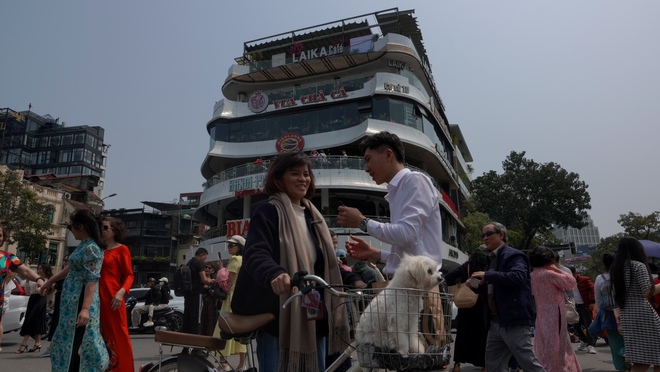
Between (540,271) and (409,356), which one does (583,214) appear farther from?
(409,356)

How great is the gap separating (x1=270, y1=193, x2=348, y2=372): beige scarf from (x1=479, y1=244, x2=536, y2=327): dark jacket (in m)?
1.84

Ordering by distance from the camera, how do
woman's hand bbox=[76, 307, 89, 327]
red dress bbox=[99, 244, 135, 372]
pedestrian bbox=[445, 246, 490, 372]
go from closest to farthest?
woman's hand bbox=[76, 307, 89, 327], red dress bbox=[99, 244, 135, 372], pedestrian bbox=[445, 246, 490, 372]

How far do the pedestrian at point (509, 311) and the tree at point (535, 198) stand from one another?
→ 33159 mm

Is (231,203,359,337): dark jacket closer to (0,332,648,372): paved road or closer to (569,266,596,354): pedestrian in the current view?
(0,332,648,372): paved road

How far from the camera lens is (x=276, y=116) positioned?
30.0m

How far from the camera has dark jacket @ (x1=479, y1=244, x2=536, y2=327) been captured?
4203mm

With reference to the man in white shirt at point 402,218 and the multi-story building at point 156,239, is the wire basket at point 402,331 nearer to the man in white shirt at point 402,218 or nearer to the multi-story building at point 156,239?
the man in white shirt at point 402,218

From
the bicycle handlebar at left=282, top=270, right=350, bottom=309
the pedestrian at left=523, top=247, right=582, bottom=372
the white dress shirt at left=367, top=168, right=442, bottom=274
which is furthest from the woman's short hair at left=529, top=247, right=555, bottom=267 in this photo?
the bicycle handlebar at left=282, top=270, right=350, bottom=309

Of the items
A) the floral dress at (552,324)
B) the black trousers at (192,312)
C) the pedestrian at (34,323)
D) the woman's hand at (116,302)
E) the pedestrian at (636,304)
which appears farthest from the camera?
the pedestrian at (34,323)

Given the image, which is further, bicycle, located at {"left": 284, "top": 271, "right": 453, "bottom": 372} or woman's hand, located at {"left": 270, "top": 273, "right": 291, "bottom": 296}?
woman's hand, located at {"left": 270, "top": 273, "right": 291, "bottom": 296}

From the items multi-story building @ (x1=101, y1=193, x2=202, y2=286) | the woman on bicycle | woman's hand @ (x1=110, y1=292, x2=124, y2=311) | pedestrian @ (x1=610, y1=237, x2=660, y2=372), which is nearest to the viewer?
the woman on bicycle

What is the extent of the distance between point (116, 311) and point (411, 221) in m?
3.16

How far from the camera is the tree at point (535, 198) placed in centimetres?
3534

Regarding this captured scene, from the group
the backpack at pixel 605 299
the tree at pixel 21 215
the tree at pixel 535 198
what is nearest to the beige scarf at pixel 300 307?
the backpack at pixel 605 299
